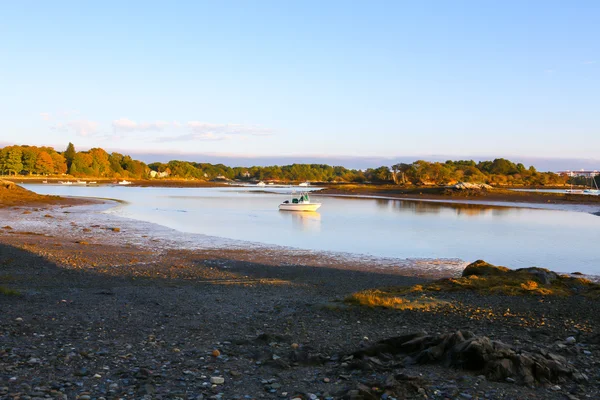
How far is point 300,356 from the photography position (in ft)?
26.0

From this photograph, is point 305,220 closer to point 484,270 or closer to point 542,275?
point 484,270

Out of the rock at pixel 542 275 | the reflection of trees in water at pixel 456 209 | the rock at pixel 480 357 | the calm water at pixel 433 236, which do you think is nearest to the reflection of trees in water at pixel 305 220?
the calm water at pixel 433 236

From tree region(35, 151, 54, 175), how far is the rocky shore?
16637 cm

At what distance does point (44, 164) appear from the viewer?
546 feet

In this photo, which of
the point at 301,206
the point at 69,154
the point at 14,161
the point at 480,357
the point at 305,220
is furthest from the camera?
the point at 69,154

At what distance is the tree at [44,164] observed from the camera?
165 meters

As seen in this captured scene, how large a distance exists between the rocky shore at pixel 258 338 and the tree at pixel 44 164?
166374 mm

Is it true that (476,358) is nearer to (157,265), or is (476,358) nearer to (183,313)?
(183,313)

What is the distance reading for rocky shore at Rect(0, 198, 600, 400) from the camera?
257 inches

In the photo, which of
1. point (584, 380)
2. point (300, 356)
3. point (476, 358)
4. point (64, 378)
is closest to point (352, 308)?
point (300, 356)

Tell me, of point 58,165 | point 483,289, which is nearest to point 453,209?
point 483,289

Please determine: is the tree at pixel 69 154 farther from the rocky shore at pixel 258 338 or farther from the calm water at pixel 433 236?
the rocky shore at pixel 258 338

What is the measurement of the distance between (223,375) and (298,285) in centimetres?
846

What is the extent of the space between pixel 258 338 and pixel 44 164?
583ft
